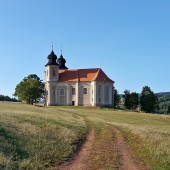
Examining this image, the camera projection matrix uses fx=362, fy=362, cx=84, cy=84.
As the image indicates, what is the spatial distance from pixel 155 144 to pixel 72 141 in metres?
5.09

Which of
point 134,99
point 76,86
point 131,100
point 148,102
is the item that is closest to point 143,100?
point 148,102

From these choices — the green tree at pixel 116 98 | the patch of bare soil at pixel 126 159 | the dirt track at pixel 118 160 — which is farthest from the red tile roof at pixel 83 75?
the dirt track at pixel 118 160

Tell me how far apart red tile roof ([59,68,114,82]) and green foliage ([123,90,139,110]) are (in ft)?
49.1

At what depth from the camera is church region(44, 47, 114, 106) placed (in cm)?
9525

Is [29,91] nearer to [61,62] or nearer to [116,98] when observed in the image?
[61,62]

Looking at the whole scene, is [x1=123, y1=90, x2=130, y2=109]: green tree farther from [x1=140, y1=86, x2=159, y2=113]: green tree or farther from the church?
the church

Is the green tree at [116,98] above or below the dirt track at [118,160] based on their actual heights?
above

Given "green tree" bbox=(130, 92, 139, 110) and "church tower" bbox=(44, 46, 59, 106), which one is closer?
"church tower" bbox=(44, 46, 59, 106)

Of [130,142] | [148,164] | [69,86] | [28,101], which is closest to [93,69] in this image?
[69,86]

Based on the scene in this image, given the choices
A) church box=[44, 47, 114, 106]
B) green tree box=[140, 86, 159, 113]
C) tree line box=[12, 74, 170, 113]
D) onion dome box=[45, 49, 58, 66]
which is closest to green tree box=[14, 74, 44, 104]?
tree line box=[12, 74, 170, 113]

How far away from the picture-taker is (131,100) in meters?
109

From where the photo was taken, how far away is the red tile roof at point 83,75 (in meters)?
A: 96.1

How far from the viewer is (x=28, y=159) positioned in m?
14.9

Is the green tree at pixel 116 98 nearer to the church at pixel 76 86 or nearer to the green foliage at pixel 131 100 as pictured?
the green foliage at pixel 131 100
